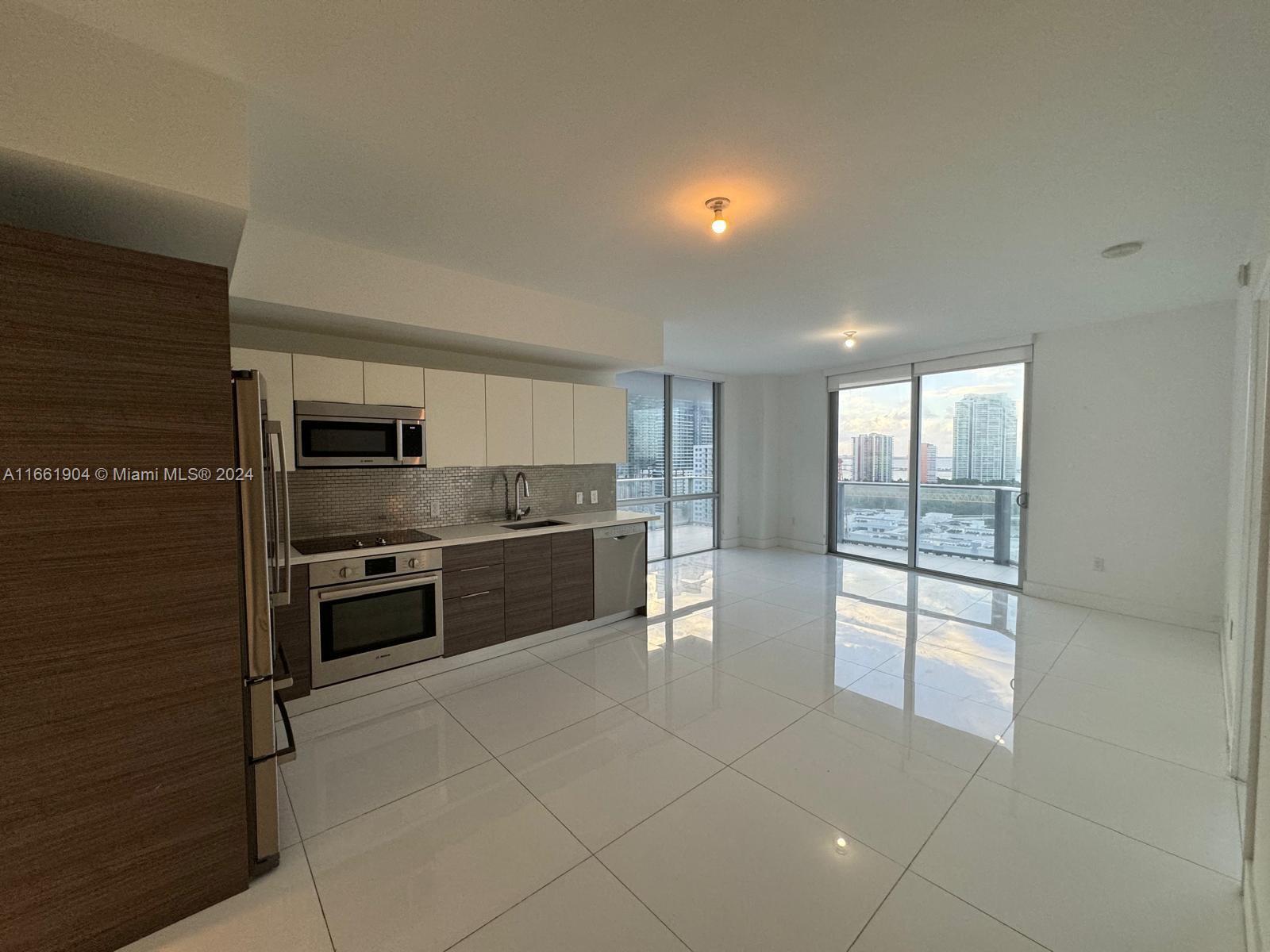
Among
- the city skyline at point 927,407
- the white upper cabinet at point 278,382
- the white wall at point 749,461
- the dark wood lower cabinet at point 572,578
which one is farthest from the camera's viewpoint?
the white wall at point 749,461

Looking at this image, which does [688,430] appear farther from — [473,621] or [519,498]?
[473,621]

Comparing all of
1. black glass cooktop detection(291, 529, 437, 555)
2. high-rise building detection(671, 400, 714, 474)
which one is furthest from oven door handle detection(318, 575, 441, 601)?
high-rise building detection(671, 400, 714, 474)

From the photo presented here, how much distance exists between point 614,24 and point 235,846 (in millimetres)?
2791

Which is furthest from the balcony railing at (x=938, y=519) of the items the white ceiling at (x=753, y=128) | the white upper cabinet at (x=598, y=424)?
the white upper cabinet at (x=598, y=424)

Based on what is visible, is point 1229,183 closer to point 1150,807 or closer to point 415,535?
point 1150,807

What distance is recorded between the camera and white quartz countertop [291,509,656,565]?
2.73 meters

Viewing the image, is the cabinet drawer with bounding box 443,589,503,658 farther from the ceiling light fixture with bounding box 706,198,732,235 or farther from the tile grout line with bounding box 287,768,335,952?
the ceiling light fixture with bounding box 706,198,732,235

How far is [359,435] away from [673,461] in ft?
14.0

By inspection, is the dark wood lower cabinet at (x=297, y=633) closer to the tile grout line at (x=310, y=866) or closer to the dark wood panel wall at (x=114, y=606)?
the tile grout line at (x=310, y=866)

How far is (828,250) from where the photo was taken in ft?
9.20

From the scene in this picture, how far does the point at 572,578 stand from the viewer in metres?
3.83

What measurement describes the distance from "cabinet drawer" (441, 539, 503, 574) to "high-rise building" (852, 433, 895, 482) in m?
5.25

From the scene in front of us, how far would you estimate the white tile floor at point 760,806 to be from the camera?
1.49 metres

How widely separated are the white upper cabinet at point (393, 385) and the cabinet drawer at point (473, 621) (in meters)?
1.36
